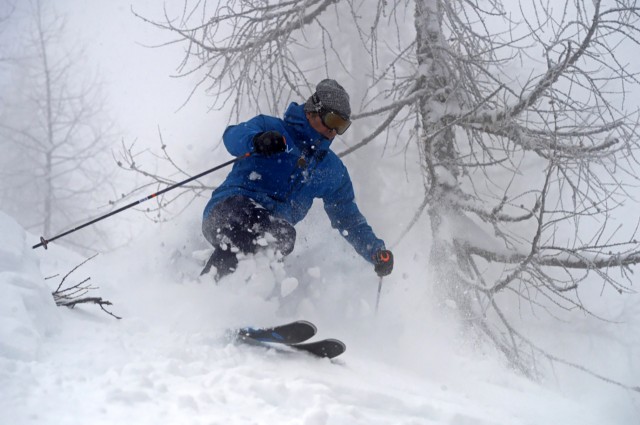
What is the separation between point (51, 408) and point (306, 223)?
12.5 ft

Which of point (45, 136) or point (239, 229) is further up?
point (45, 136)

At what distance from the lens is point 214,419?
1.57 m

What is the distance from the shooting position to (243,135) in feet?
10.9

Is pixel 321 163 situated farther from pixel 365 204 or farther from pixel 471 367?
pixel 365 204

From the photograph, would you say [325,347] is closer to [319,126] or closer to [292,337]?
[292,337]

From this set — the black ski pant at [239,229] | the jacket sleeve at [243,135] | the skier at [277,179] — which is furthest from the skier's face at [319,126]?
the black ski pant at [239,229]

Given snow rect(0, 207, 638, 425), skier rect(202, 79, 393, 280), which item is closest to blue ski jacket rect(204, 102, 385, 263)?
skier rect(202, 79, 393, 280)

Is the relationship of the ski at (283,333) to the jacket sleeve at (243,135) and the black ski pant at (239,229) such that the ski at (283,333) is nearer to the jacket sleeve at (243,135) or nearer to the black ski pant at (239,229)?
the black ski pant at (239,229)

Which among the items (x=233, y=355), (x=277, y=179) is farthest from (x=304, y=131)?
(x=233, y=355)

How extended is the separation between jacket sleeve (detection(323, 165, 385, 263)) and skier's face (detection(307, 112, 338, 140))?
583 millimetres

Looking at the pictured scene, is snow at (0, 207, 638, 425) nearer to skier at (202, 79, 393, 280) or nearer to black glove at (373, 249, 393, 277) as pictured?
skier at (202, 79, 393, 280)

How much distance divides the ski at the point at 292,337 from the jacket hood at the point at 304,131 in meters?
1.53

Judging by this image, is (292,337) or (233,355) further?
(292,337)

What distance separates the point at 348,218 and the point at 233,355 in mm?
2013
